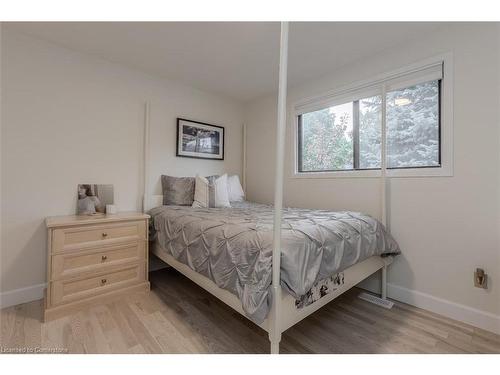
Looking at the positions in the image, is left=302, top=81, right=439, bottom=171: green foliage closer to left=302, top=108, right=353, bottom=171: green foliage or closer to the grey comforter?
left=302, top=108, right=353, bottom=171: green foliage

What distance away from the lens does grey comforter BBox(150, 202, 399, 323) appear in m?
1.12

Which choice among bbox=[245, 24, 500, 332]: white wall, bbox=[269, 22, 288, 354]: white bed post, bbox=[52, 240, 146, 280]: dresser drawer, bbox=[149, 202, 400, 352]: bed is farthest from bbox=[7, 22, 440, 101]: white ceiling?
bbox=[52, 240, 146, 280]: dresser drawer

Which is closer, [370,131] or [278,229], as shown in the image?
[278,229]

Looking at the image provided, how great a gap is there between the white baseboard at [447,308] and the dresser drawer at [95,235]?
2279 mm

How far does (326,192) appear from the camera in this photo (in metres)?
2.51

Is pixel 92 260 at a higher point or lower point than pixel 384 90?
lower

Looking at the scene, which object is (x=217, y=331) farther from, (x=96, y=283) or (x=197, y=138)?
(x=197, y=138)

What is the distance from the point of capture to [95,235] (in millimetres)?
1842

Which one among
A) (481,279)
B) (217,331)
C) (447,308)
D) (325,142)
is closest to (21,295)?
(217,331)

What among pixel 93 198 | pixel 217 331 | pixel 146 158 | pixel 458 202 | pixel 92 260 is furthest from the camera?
pixel 146 158

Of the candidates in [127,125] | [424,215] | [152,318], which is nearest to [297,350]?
[152,318]

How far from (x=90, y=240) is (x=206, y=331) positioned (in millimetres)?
1146

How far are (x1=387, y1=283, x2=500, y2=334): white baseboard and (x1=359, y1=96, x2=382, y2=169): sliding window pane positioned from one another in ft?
3.70

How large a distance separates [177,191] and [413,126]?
2.38m
